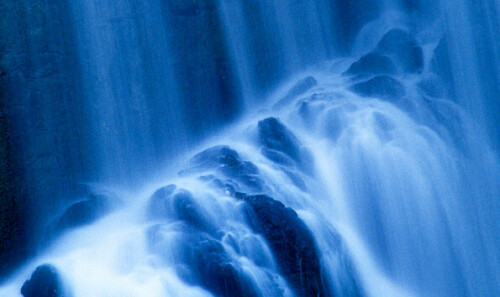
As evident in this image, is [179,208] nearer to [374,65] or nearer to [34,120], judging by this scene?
[34,120]

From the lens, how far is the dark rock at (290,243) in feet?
22.5

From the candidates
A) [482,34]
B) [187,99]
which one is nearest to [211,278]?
[187,99]

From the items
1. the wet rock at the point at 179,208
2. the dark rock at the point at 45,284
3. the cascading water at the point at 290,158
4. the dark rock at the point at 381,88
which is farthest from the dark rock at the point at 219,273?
the dark rock at the point at 381,88

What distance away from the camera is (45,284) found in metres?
6.14

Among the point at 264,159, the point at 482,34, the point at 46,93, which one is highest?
the point at 482,34

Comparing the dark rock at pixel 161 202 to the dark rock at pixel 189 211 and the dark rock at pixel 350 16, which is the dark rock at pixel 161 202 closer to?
the dark rock at pixel 189 211

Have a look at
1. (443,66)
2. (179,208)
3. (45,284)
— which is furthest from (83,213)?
(443,66)

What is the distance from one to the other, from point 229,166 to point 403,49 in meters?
5.47

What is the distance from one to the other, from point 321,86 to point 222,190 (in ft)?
14.9

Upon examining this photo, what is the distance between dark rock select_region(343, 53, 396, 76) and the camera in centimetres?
1141

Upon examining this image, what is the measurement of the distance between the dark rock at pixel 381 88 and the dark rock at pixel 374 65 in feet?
1.95

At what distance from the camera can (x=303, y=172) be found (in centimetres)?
891

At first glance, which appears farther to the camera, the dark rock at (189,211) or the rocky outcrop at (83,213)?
the rocky outcrop at (83,213)

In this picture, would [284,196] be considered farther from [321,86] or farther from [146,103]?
[321,86]
